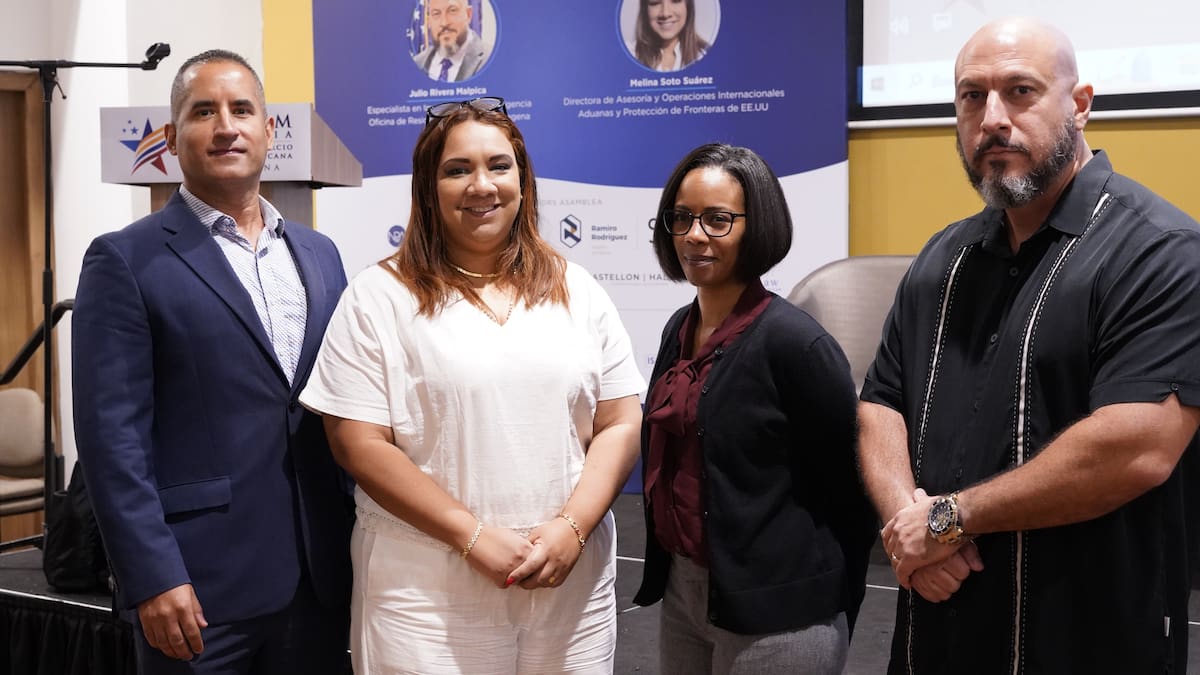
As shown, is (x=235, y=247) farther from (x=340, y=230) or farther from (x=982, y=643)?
(x=340, y=230)

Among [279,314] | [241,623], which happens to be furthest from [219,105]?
[241,623]

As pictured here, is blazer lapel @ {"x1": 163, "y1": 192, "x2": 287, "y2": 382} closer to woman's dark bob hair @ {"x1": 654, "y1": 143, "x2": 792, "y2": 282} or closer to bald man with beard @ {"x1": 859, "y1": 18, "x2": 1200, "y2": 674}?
woman's dark bob hair @ {"x1": 654, "y1": 143, "x2": 792, "y2": 282}

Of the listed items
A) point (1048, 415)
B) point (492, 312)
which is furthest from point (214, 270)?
point (1048, 415)

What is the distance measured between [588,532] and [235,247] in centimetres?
82

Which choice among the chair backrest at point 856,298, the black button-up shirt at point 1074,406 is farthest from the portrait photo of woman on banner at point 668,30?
the black button-up shirt at point 1074,406

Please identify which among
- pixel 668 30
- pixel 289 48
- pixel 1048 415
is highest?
pixel 289 48

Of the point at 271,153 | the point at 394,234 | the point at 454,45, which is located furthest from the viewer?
the point at 394,234

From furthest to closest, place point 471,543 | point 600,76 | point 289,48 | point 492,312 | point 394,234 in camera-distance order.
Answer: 1. point 289,48
2. point 394,234
3. point 600,76
4. point 492,312
5. point 471,543

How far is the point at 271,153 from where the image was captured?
3256 mm

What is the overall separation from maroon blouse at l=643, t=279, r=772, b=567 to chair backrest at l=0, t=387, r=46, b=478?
3.93m

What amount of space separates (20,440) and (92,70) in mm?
1967

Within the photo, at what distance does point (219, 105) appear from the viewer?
79.0 inches

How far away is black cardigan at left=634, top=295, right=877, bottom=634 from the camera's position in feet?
5.73

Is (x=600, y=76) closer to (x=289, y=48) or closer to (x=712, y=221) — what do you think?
(x=289, y=48)
